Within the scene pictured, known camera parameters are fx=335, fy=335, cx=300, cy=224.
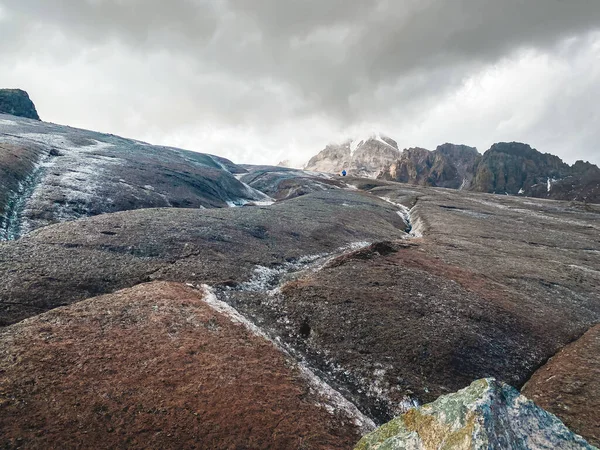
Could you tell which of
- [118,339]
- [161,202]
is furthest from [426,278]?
[161,202]

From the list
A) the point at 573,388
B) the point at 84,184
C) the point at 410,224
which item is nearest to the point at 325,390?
the point at 573,388

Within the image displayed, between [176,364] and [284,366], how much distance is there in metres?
5.45

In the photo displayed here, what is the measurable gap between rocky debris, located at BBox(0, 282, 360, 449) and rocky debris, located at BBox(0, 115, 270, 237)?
25774 millimetres

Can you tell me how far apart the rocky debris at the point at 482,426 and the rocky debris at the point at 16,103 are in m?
182

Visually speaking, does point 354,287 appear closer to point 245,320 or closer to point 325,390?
point 245,320

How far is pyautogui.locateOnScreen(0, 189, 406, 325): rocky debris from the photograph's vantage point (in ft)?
75.4

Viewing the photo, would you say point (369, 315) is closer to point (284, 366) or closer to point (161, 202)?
point (284, 366)

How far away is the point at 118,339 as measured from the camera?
55.4 feet

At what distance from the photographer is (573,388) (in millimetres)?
18047

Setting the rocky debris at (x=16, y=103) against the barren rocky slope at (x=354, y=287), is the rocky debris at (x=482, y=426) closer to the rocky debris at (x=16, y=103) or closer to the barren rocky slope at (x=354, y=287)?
the barren rocky slope at (x=354, y=287)

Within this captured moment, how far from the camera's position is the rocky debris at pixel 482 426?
29.0 ft

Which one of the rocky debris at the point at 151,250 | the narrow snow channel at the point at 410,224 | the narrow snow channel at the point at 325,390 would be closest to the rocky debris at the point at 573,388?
the narrow snow channel at the point at 325,390

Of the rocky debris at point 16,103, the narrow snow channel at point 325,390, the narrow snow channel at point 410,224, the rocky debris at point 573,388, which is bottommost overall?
the narrow snow channel at point 325,390

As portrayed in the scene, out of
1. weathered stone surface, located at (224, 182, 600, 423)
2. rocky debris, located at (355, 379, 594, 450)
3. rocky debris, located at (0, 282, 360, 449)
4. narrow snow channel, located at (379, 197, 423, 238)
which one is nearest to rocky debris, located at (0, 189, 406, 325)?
rocky debris, located at (0, 282, 360, 449)
